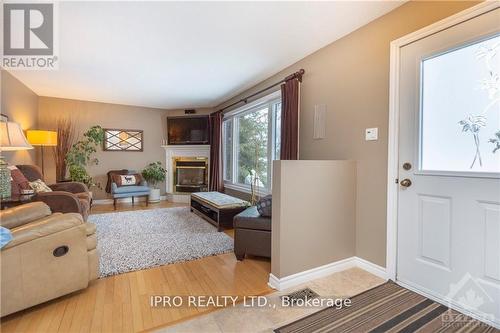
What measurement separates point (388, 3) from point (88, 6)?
2.42m

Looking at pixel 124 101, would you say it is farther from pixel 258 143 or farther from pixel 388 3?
pixel 388 3

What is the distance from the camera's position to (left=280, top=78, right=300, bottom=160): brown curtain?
114 inches

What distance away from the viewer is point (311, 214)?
6.68 ft

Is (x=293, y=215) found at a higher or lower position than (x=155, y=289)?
higher

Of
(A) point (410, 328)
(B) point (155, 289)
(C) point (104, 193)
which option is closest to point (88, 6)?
(B) point (155, 289)

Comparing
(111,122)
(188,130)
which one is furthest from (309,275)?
(111,122)

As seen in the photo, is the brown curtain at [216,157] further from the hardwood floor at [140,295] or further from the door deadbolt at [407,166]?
the door deadbolt at [407,166]

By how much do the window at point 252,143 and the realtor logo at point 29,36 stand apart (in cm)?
258

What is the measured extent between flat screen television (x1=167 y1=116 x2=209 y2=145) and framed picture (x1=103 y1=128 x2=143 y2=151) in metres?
0.72

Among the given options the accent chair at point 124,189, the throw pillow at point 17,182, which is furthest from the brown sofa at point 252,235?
the accent chair at point 124,189

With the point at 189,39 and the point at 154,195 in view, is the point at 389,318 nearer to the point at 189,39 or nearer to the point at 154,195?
the point at 189,39

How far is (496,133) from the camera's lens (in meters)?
1.50

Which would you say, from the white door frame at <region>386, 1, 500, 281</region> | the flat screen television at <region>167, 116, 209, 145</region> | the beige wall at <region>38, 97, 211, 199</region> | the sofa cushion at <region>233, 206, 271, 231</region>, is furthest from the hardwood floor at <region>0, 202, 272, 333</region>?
the beige wall at <region>38, 97, 211, 199</region>

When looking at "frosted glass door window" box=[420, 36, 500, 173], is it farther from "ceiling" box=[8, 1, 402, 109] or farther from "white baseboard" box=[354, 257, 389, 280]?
"white baseboard" box=[354, 257, 389, 280]
